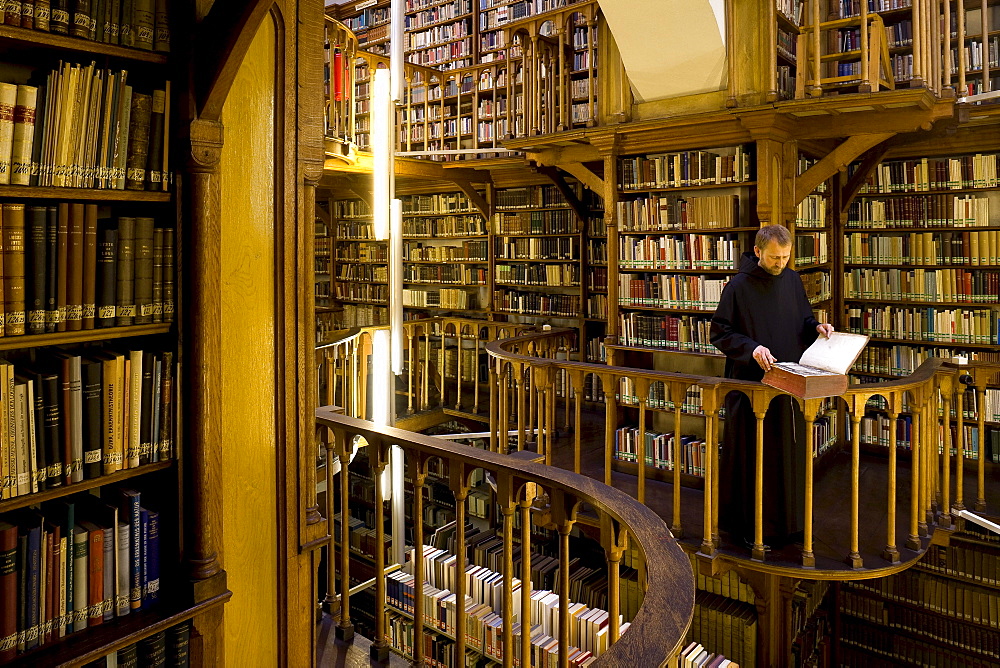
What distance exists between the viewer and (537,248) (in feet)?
24.3

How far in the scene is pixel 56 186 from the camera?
1.46 meters

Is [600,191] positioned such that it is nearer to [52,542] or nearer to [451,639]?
[451,639]

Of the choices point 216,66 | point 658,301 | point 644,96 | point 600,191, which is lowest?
point 658,301

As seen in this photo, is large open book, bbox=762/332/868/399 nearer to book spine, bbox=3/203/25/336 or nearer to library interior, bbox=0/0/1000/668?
library interior, bbox=0/0/1000/668

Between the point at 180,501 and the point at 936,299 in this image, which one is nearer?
the point at 180,501

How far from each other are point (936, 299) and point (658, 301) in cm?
218

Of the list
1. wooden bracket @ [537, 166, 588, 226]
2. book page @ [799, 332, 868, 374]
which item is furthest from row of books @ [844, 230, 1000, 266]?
book page @ [799, 332, 868, 374]

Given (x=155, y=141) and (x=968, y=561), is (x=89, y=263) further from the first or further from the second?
(x=968, y=561)

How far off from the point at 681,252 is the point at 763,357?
74.7 inches

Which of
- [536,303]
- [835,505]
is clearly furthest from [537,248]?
[835,505]

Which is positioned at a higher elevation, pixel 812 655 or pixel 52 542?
pixel 52 542

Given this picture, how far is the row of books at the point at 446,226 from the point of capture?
26.6 ft

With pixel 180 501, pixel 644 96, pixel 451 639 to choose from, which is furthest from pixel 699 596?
pixel 180 501

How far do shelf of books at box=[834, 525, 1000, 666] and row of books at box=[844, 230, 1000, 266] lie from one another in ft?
6.42
